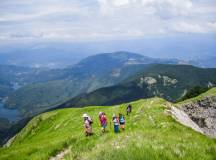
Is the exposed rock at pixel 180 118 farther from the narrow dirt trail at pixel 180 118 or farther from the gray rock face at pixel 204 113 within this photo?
the gray rock face at pixel 204 113

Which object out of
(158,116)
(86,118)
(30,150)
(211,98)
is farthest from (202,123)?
(30,150)

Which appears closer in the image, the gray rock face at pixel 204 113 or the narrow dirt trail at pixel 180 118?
the narrow dirt trail at pixel 180 118

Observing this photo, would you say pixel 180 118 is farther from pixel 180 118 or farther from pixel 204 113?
pixel 204 113

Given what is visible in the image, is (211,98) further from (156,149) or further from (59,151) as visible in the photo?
(156,149)

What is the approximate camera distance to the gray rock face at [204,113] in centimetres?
5566

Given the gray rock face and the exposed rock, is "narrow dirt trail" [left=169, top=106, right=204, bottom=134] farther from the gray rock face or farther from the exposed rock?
the gray rock face

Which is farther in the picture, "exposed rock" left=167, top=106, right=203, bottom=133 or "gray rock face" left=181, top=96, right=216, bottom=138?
"gray rock face" left=181, top=96, right=216, bottom=138

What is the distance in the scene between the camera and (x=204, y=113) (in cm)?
5803

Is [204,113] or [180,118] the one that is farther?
[204,113]

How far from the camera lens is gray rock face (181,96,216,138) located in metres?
55.7

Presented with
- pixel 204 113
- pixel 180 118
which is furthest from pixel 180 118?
pixel 204 113

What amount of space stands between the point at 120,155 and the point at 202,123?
5028 centimetres

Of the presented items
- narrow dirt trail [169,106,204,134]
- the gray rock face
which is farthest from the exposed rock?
the gray rock face

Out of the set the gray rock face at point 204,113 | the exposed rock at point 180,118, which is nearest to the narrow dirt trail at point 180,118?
the exposed rock at point 180,118
